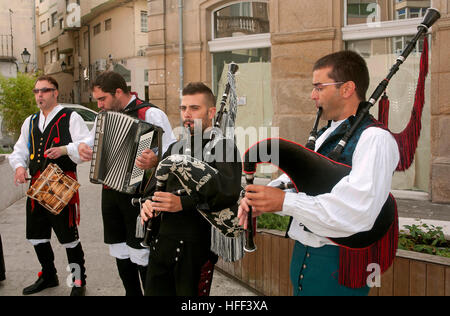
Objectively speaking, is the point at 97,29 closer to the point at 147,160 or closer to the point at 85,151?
the point at 85,151

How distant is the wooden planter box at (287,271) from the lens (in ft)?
9.80

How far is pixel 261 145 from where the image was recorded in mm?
1905

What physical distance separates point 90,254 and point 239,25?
21.1 ft

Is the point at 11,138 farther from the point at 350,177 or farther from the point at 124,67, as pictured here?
the point at 350,177

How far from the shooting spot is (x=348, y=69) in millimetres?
2043

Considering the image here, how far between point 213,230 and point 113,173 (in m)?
1.20

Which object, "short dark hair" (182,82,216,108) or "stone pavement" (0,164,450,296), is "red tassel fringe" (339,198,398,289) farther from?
"stone pavement" (0,164,450,296)

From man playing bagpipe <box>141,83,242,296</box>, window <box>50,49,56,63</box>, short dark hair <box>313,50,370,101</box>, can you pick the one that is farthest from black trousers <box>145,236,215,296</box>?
window <box>50,49,56,63</box>

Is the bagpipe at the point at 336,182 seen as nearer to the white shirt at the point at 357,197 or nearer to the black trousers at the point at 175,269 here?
the white shirt at the point at 357,197

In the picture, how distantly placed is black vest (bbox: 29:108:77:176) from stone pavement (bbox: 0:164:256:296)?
1217mm

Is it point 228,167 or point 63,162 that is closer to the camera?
point 228,167

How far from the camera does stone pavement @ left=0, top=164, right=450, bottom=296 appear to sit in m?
4.42
